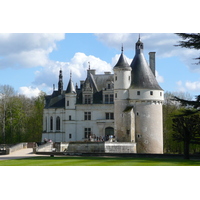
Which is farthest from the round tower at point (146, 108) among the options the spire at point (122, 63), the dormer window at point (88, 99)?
the dormer window at point (88, 99)

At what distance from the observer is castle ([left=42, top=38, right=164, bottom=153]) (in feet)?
162

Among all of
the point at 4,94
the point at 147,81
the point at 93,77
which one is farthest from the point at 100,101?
the point at 4,94

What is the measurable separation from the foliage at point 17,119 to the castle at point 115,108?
19.9 ft

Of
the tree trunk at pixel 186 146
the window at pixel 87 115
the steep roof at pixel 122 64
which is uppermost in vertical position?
the steep roof at pixel 122 64

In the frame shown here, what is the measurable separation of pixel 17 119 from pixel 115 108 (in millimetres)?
18606

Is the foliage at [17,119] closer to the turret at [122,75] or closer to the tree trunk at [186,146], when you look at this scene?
the turret at [122,75]

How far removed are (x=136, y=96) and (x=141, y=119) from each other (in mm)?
2548

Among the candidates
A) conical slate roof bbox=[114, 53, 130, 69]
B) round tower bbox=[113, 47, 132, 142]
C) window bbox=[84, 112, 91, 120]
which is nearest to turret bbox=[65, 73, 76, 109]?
window bbox=[84, 112, 91, 120]

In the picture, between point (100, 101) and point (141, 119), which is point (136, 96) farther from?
point (100, 101)

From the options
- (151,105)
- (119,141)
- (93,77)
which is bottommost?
(119,141)

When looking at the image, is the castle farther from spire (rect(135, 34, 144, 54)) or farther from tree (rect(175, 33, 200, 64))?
tree (rect(175, 33, 200, 64))

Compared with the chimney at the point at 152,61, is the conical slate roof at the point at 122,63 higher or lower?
lower

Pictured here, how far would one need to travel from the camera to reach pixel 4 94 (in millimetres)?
60812

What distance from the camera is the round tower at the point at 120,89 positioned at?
4947cm
